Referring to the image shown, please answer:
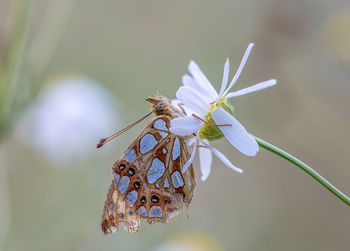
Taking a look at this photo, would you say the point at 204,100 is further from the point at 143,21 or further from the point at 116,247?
the point at 143,21

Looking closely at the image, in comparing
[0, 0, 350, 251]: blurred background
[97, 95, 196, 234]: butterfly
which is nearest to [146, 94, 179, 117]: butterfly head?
[97, 95, 196, 234]: butterfly

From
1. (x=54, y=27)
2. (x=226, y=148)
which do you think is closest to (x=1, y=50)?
(x=54, y=27)

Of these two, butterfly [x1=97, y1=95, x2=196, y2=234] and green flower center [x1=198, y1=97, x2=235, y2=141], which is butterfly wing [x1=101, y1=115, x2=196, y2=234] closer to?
butterfly [x1=97, y1=95, x2=196, y2=234]

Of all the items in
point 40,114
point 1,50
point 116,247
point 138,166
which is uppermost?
point 138,166

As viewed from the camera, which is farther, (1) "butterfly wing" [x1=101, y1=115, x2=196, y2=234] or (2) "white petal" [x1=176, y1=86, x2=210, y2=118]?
(1) "butterfly wing" [x1=101, y1=115, x2=196, y2=234]

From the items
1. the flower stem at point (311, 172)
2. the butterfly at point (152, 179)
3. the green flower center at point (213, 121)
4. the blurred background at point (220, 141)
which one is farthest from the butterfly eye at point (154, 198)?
the blurred background at point (220, 141)

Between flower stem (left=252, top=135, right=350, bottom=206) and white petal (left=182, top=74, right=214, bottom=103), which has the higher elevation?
flower stem (left=252, top=135, right=350, bottom=206)

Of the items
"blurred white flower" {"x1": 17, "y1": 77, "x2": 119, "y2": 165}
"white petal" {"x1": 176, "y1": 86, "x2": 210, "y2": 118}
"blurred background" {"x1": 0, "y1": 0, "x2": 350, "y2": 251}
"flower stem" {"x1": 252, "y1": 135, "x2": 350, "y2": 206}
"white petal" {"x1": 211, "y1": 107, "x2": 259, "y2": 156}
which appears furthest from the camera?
"blurred white flower" {"x1": 17, "y1": 77, "x2": 119, "y2": 165}

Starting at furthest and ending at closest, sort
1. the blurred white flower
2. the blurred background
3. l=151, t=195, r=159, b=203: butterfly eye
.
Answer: the blurred white flower, the blurred background, l=151, t=195, r=159, b=203: butterfly eye
